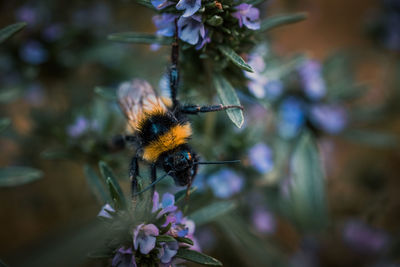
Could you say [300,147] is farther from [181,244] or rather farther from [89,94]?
[89,94]

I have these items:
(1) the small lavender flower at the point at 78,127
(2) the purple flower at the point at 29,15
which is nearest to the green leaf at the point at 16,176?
(1) the small lavender flower at the point at 78,127

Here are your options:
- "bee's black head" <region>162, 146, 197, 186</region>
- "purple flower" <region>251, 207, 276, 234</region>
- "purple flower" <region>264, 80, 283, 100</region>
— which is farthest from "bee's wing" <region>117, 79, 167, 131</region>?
"purple flower" <region>251, 207, 276, 234</region>

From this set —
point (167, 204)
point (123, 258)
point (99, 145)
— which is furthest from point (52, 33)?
point (123, 258)

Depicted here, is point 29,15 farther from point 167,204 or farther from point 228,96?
point 167,204

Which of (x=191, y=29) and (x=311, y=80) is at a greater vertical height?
(x=191, y=29)

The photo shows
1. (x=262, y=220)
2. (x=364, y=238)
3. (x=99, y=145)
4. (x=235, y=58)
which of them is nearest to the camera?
(x=235, y=58)
